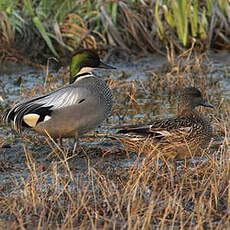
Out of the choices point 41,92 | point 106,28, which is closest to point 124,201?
point 41,92

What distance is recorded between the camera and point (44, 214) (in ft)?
13.6

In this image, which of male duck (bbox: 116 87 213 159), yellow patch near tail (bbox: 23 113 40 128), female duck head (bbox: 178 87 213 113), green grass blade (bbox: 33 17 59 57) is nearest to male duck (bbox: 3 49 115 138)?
yellow patch near tail (bbox: 23 113 40 128)

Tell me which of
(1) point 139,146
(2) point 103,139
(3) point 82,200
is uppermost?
(3) point 82,200

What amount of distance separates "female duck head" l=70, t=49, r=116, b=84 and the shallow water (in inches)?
27.8

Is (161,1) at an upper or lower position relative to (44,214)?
lower

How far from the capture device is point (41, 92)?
301 inches

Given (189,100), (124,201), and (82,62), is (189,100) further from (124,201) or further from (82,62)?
(124,201)

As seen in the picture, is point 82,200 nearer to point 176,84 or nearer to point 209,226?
point 209,226

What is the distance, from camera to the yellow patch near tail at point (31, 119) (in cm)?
580

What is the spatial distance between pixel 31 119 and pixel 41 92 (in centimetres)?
184

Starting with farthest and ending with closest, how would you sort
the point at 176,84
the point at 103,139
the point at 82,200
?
the point at 176,84, the point at 103,139, the point at 82,200

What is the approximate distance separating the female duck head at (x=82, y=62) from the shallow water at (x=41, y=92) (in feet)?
2.32

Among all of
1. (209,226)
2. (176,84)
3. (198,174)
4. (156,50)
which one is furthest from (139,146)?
(156,50)

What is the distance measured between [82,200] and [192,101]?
1.94 m
